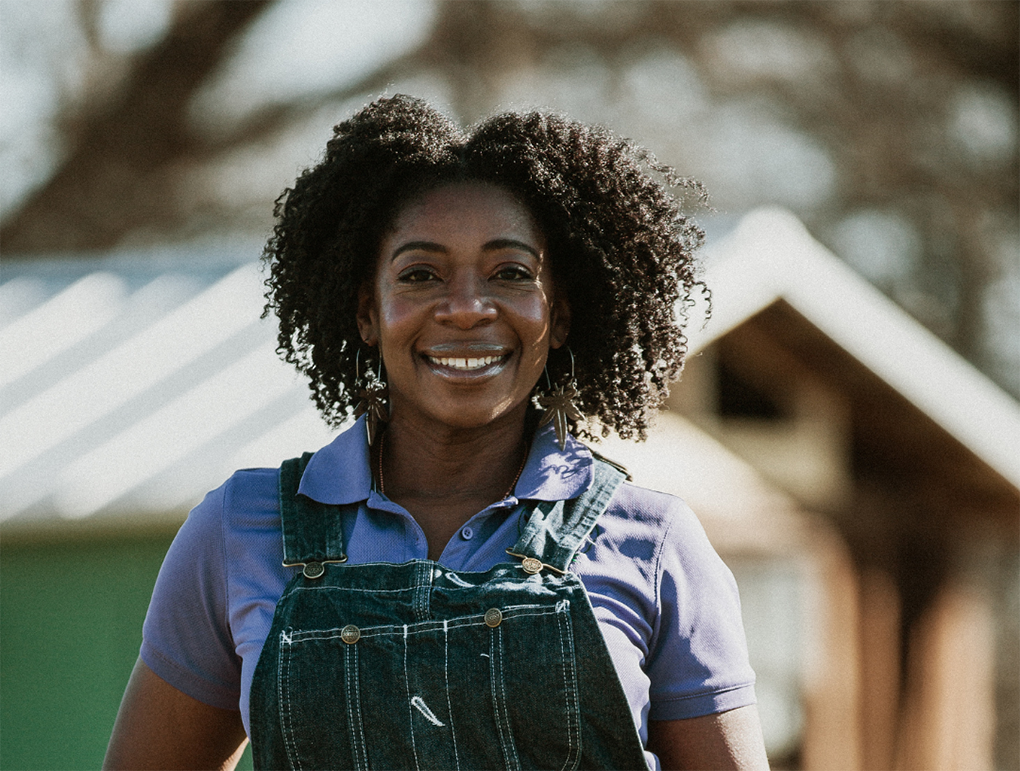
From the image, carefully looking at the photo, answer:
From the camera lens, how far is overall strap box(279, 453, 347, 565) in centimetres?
239

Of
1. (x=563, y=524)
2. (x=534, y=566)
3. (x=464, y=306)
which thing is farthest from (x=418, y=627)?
(x=464, y=306)

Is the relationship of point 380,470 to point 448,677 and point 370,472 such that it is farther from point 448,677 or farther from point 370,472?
point 448,677

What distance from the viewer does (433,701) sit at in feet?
7.41

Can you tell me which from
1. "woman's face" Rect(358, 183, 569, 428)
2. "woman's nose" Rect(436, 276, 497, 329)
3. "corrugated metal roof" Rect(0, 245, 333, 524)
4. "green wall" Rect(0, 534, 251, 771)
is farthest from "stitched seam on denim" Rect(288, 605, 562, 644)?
"green wall" Rect(0, 534, 251, 771)

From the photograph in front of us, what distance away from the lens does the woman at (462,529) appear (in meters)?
2.26

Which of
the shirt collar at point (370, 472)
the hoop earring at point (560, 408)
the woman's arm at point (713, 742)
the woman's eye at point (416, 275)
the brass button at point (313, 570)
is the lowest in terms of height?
the woman's arm at point (713, 742)

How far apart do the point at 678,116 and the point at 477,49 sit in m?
2.57

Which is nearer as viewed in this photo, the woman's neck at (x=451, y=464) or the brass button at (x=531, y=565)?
the brass button at (x=531, y=565)

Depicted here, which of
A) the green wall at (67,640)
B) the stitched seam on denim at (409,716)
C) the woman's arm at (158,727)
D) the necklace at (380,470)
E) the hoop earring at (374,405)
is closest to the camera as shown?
the stitched seam on denim at (409,716)

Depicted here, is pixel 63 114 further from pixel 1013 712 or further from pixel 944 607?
pixel 1013 712

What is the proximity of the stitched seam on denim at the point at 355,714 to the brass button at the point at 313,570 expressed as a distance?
155 mm

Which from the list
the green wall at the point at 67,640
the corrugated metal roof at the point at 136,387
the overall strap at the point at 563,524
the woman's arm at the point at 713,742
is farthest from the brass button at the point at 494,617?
the green wall at the point at 67,640

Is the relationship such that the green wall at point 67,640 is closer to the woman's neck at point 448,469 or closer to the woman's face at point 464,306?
the woman's neck at point 448,469

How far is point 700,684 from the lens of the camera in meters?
2.33
